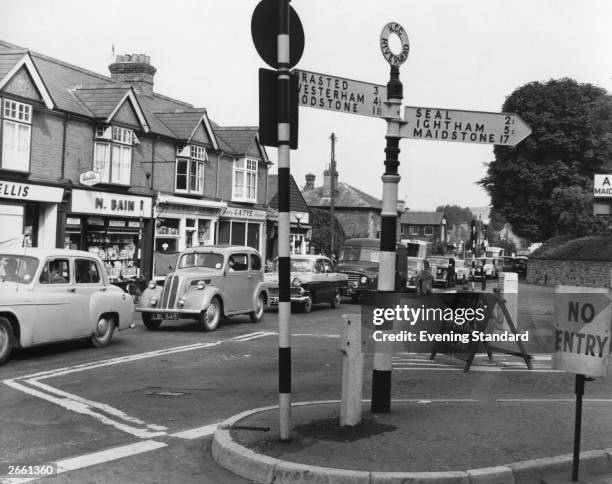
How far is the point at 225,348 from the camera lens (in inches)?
472

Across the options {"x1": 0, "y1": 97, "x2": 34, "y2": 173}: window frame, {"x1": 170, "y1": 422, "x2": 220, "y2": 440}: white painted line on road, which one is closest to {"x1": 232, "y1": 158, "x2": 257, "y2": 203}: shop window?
{"x1": 0, "y1": 97, "x2": 34, "y2": 173}: window frame

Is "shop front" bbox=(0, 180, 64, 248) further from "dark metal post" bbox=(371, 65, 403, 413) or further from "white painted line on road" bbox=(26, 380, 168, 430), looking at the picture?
"dark metal post" bbox=(371, 65, 403, 413)

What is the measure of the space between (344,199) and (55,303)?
198 feet

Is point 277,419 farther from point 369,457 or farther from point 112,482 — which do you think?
point 112,482

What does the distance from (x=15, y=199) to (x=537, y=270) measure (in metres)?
34.6

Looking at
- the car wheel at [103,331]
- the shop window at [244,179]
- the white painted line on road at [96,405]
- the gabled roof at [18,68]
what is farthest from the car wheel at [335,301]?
the white painted line on road at [96,405]

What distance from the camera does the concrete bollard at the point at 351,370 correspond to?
605cm

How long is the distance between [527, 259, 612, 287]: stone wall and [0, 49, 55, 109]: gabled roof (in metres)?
26.6

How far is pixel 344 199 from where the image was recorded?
230 ft

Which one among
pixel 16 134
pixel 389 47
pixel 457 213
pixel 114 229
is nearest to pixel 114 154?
pixel 114 229

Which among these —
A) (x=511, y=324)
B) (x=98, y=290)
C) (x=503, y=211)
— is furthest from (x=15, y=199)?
(x=503, y=211)

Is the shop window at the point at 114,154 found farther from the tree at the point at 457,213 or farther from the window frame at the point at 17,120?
the tree at the point at 457,213

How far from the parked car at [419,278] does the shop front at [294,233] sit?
6769 mm

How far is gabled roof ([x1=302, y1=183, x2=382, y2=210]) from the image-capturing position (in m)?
68.7
